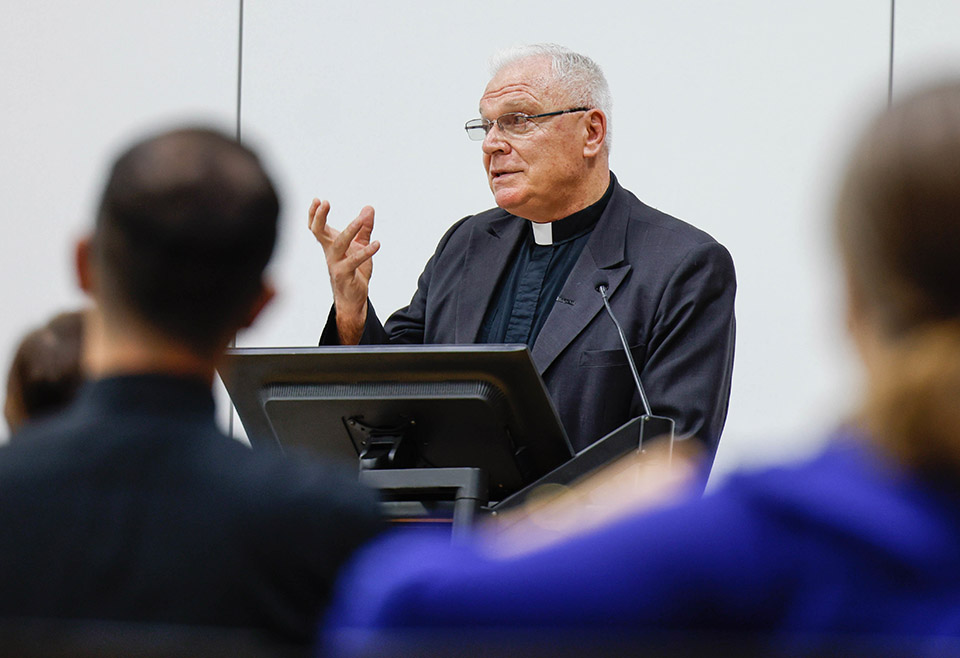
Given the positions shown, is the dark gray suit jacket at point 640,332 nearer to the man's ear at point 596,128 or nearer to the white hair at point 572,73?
the man's ear at point 596,128

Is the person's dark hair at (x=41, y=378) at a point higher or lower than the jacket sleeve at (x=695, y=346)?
higher

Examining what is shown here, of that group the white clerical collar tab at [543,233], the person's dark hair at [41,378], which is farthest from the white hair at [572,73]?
the person's dark hair at [41,378]

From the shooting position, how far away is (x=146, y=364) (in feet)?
3.26

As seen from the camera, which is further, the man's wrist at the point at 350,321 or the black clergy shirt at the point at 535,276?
the black clergy shirt at the point at 535,276

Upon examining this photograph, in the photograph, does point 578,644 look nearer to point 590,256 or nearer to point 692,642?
point 692,642

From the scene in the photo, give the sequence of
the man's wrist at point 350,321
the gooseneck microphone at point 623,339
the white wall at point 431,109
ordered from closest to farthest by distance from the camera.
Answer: the gooseneck microphone at point 623,339, the man's wrist at point 350,321, the white wall at point 431,109

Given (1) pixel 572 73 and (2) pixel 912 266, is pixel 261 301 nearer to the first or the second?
(2) pixel 912 266

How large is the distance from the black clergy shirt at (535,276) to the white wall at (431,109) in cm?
119

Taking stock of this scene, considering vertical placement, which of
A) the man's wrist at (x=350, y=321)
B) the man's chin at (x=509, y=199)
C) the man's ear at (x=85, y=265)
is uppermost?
the man's ear at (x=85, y=265)

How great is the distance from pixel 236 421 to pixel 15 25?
1.69 metres

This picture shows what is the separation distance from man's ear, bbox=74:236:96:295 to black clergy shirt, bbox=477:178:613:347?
1698 mm

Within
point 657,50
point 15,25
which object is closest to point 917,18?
point 657,50

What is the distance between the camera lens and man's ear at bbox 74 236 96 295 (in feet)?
3.41

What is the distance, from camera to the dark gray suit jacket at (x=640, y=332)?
8.10 ft
